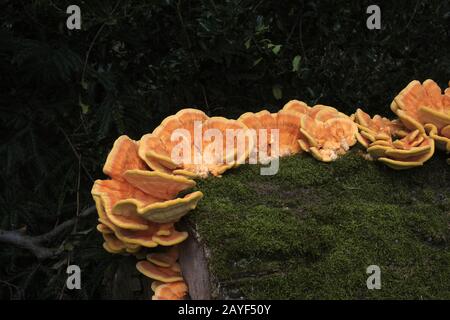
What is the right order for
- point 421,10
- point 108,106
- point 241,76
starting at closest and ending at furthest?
point 108,106 < point 241,76 < point 421,10

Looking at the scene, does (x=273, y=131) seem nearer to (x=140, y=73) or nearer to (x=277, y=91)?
(x=277, y=91)

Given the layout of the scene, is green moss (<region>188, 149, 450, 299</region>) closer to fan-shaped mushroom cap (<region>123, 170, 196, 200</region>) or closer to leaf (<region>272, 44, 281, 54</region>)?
fan-shaped mushroom cap (<region>123, 170, 196, 200</region>)

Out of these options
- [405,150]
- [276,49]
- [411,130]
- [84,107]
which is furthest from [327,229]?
[84,107]

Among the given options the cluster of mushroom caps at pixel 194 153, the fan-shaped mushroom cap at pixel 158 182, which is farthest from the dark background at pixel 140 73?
the fan-shaped mushroom cap at pixel 158 182

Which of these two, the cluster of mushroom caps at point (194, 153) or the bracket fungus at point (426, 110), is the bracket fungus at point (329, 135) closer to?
the cluster of mushroom caps at point (194, 153)

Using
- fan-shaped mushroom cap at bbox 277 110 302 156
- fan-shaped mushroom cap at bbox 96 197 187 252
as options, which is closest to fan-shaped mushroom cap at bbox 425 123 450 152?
fan-shaped mushroom cap at bbox 277 110 302 156
